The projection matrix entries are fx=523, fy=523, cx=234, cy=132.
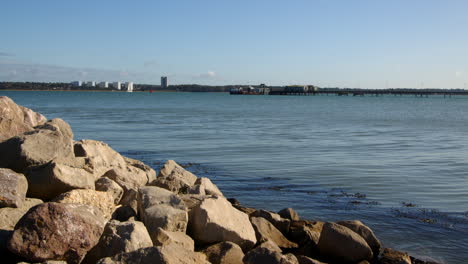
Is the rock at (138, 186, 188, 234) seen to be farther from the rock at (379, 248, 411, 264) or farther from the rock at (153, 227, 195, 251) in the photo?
the rock at (379, 248, 411, 264)

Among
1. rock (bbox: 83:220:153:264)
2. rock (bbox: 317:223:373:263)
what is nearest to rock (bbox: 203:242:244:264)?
rock (bbox: 83:220:153:264)

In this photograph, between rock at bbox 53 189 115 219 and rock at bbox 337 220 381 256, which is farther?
rock at bbox 337 220 381 256

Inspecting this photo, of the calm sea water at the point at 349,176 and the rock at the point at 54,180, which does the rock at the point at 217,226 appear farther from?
the calm sea water at the point at 349,176

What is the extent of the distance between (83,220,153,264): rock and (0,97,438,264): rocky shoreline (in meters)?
0.01

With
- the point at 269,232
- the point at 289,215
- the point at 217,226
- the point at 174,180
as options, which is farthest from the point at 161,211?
the point at 289,215

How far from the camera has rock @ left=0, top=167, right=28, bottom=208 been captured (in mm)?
6742

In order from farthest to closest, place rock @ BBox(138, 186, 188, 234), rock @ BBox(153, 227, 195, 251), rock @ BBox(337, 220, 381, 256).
Result: rock @ BBox(337, 220, 381, 256) → rock @ BBox(138, 186, 188, 234) → rock @ BBox(153, 227, 195, 251)

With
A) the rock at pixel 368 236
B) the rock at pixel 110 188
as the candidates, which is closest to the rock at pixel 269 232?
the rock at pixel 368 236

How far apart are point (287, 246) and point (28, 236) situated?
4214mm

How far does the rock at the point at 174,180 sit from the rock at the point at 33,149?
1.83 m

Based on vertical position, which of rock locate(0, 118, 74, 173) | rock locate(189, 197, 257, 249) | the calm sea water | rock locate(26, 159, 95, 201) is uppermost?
rock locate(0, 118, 74, 173)

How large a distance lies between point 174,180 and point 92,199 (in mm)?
2680

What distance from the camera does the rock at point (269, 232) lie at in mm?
8297

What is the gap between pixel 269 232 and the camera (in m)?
8.52
